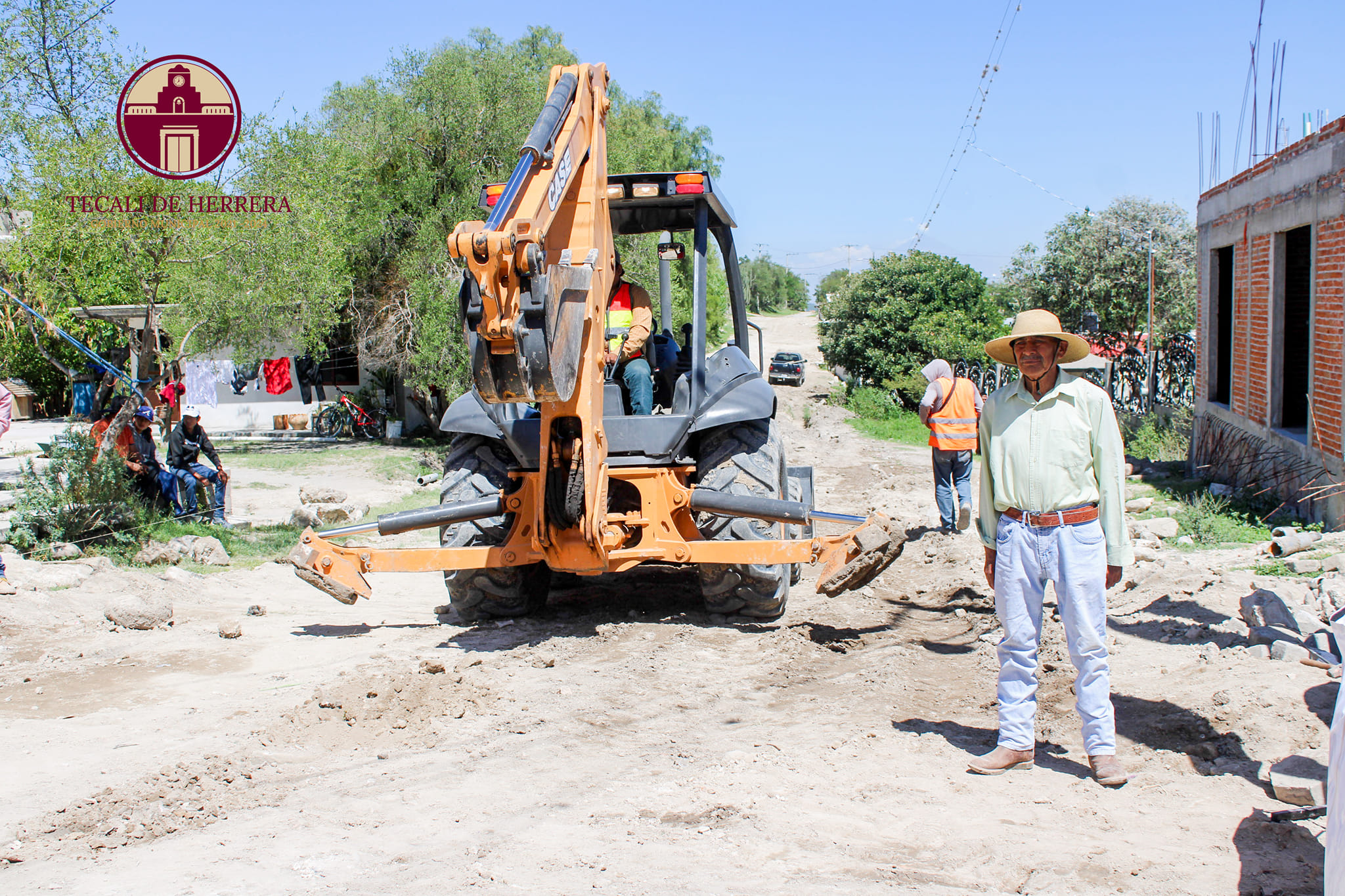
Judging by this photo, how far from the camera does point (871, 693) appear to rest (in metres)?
5.12

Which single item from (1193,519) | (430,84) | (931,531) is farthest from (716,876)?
(430,84)

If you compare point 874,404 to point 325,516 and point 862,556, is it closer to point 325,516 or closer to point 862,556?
point 325,516

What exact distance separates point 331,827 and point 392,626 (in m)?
3.08

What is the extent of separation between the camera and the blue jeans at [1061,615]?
4.05 metres

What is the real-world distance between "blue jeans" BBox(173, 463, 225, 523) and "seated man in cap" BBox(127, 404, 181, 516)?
131mm

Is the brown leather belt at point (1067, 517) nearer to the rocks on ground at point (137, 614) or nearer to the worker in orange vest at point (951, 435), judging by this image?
the worker in orange vest at point (951, 435)

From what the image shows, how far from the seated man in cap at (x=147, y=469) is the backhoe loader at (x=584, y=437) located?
4684mm

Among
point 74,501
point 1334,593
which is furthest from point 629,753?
point 74,501

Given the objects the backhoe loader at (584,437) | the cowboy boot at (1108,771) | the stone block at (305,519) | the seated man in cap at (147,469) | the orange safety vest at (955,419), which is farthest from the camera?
the stone block at (305,519)

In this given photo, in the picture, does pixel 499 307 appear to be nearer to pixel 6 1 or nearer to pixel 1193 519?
pixel 1193 519

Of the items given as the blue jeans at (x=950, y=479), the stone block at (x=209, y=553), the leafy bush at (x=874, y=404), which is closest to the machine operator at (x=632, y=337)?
the blue jeans at (x=950, y=479)

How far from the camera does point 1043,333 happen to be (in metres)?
4.19

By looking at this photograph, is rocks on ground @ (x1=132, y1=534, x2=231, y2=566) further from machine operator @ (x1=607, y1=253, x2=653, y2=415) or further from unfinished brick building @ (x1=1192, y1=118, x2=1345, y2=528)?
unfinished brick building @ (x1=1192, y1=118, x2=1345, y2=528)

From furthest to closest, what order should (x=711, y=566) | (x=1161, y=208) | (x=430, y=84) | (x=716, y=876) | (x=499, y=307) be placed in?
1. (x=1161, y=208)
2. (x=430, y=84)
3. (x=711, y=566)
4. (x=499, y=307)
5. (x=716, y=876)
